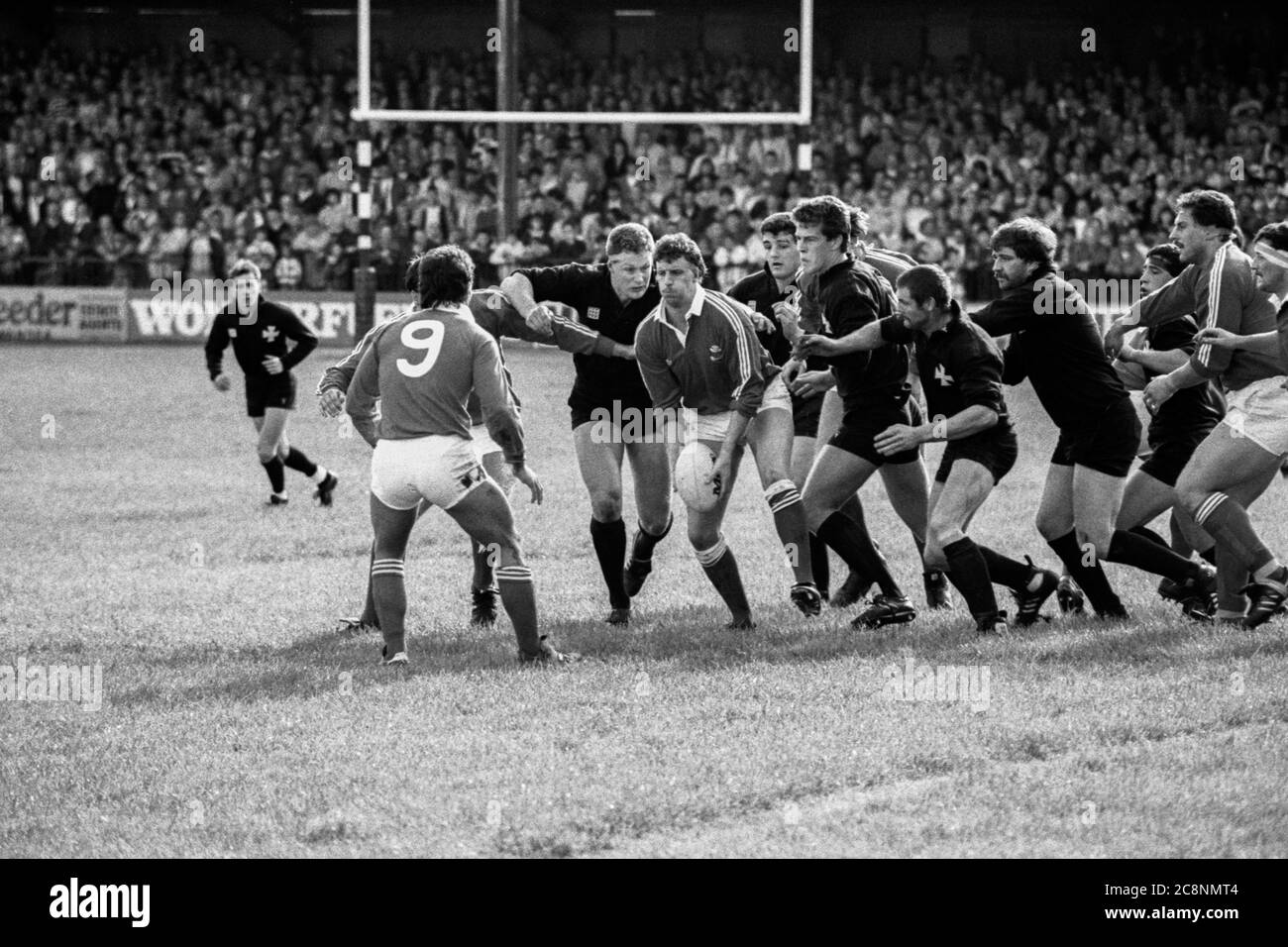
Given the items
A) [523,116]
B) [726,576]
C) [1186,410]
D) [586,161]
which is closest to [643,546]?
[726,576]

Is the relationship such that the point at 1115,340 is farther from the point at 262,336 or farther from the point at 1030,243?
the point at 262,336

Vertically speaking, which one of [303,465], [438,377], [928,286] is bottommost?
[303,465]

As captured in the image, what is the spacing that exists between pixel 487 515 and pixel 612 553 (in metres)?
1.50

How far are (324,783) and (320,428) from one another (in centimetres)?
1342

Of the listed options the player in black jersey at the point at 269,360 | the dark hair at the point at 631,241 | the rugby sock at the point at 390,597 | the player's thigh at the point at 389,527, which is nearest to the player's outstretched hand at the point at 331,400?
the player's thigh at the point at 389,527

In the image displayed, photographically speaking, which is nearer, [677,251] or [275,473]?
[677,251]

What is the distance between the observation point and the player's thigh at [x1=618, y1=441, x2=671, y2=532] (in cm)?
877

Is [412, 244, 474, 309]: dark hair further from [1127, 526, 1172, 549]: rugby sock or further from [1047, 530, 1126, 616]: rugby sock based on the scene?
[1127, 526, 1172, 549]: rugby sock

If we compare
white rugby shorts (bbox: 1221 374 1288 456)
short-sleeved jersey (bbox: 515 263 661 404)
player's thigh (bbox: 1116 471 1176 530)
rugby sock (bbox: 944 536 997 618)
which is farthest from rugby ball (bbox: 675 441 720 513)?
white rugby shorts (bbox: 1221 374 1288 456)

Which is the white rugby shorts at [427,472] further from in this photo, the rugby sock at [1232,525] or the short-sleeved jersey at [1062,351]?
the rugby sock at [1232,525]

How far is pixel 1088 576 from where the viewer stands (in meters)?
8.42

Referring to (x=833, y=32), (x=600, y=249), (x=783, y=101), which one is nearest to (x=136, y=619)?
(x=600, y=249)

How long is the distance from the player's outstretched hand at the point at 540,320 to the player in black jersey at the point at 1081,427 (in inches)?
87.0
